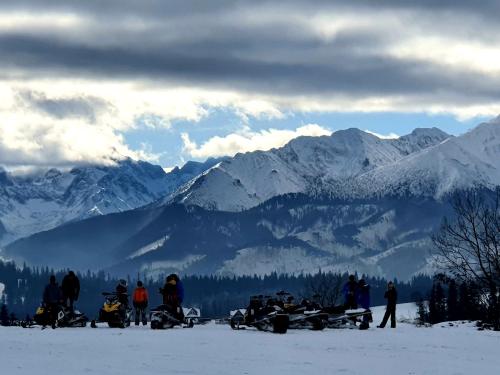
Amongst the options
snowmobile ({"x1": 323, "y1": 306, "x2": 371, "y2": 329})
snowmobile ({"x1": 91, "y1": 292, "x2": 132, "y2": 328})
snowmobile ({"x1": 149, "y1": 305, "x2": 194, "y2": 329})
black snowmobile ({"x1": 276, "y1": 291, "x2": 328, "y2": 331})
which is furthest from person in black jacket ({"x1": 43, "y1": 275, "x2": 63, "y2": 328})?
snowmobile ({"x1": 323, "y1": 306, "x2": 371, "y2": 329})

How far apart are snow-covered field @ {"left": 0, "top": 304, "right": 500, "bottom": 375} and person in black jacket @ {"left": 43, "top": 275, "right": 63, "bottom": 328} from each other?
157cm

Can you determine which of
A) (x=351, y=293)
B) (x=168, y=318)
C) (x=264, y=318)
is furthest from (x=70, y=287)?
(x=351, y=293)

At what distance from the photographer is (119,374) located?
2894cm

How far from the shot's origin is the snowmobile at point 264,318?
45.2 metres

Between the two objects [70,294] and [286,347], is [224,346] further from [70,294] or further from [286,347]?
[70,294]

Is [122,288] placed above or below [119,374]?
above

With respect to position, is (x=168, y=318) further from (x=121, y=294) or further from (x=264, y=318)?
(x=264, y=318)

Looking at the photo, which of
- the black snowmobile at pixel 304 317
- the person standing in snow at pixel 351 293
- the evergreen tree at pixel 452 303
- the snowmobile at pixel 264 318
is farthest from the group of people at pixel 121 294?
the evergreen tree at pixel 452 303

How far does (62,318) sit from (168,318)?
4.23 m

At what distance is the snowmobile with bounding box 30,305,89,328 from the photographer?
156ft

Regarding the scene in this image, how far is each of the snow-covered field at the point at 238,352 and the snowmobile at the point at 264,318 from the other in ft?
2.96

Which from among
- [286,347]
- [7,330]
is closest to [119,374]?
[286,347]

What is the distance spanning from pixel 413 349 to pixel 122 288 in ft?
50.5

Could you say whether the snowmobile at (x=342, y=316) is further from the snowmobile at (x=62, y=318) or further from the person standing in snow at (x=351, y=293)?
the snowmobile at (x=62, y=318)
